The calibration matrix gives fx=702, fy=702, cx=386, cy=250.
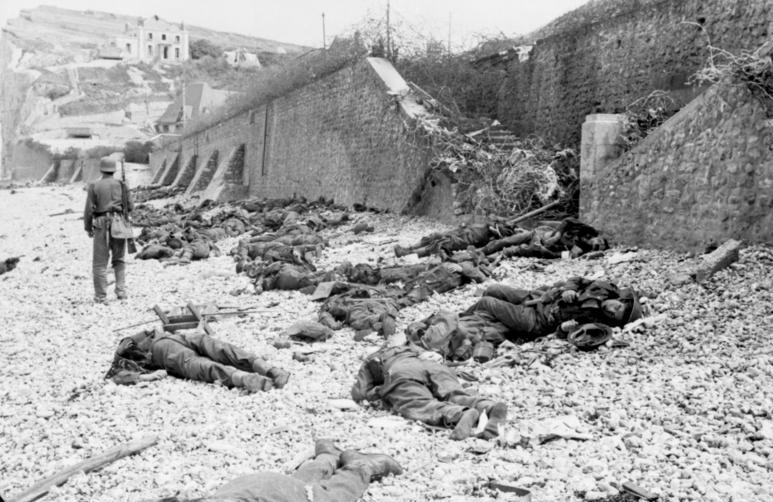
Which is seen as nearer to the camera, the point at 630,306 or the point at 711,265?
the point at 630,306

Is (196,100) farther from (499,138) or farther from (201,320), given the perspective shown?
(201,320)

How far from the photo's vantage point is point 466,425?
3746 millimetres

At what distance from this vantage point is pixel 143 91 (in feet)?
267

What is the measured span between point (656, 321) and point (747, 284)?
2.78 ft

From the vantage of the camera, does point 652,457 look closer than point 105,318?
Yes

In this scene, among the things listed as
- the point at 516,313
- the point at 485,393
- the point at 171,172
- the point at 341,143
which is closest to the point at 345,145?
the point at 341,143

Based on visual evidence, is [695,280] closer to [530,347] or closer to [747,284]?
[747,284]

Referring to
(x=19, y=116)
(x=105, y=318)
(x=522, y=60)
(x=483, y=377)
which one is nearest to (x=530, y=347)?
(x=483, y=377)

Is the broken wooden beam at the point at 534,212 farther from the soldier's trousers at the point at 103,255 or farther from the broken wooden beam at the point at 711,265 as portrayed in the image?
the soldier's trousers at the point at 103,255

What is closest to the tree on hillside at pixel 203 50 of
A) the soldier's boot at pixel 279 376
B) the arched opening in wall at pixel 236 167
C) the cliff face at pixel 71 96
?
the cliff face at pixel 71 96

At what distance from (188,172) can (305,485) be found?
28.3m

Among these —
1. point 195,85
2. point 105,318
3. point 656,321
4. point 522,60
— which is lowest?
point 105,318

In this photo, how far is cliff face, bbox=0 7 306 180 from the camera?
188 feet

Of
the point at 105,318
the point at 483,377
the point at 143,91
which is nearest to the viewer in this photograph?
the point at 483,377
